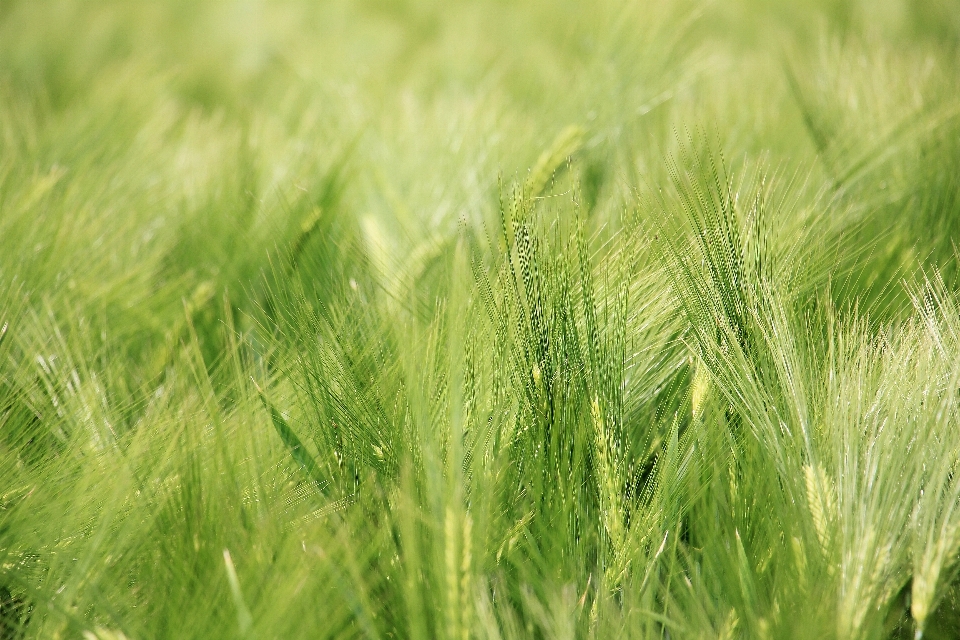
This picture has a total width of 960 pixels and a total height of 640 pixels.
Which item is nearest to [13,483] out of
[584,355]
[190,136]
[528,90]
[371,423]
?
[371,423]

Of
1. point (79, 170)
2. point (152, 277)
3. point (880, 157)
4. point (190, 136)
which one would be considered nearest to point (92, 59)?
point (190, 136)

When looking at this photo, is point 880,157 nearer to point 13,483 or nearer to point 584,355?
point 584,355

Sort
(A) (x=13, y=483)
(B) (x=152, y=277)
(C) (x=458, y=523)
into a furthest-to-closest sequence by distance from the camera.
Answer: (B) (x=152, y=277)
(A) (x=13, y=483)
(C) (x=458, y=523)

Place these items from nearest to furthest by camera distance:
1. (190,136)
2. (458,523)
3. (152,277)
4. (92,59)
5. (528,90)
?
(458,523) → (152,277) → (190,136) → (528,90) → (92,59)

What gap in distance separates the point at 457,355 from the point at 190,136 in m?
0.63

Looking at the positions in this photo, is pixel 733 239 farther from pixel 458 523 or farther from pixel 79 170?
pixel 79 170

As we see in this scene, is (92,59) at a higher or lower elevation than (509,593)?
higher

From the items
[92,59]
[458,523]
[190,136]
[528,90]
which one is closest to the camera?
[458,523]

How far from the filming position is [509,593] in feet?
1.04

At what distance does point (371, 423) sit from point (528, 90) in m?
0.70

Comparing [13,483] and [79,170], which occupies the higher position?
[79,170]

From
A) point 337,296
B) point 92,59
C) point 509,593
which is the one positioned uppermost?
point 92,59

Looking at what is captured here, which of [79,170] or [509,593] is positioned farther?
[79,170]

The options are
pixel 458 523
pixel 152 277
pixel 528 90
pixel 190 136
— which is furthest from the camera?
pixel 528 90
